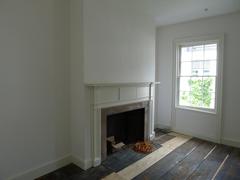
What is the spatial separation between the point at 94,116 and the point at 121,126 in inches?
48.0

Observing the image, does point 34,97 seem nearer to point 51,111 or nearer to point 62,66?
point 51,111

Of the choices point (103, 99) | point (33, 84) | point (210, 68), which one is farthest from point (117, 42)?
point (210, 68)

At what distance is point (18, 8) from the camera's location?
7.14 feet

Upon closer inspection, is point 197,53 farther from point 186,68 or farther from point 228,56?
point 228,56

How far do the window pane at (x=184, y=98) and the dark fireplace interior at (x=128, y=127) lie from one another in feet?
4.05

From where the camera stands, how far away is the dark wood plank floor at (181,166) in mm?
2531

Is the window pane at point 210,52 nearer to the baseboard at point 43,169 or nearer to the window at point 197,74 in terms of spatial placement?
the window at point 197,74

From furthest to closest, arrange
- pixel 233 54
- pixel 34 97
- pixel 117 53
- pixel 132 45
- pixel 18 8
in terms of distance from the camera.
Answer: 1. pixel 233 54
2. pixel 132 45
3. pixel 117 53
4. pixel 34 97
5. pixel 18 8

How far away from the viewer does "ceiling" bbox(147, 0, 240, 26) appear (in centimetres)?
313

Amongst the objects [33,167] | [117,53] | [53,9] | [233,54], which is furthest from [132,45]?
[33,167]

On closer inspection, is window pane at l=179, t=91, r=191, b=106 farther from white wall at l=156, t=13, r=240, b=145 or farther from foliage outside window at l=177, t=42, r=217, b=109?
white wall at l=156, t=13, r=240, b=145

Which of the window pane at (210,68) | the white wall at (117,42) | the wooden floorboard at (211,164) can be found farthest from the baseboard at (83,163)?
the window pane at (210,68)

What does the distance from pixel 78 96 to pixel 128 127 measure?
1.63m

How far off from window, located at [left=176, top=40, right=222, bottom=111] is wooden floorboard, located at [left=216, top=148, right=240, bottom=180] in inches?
41.2
